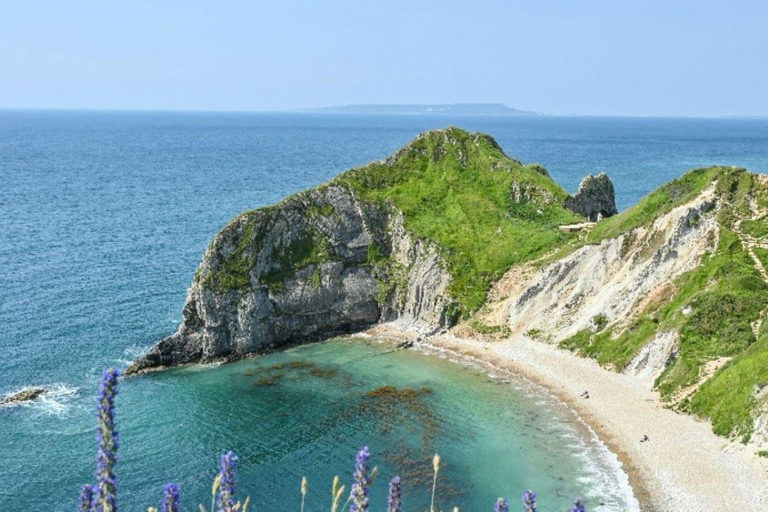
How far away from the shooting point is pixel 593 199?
96.2 meters

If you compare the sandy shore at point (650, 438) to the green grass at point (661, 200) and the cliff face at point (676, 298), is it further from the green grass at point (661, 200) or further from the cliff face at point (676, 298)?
the green grass at point (661, 200)

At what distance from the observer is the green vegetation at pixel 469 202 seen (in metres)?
75.1

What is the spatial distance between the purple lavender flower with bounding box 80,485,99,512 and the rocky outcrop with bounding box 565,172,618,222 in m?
79.6

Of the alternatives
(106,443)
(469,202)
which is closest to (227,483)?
(106,443)

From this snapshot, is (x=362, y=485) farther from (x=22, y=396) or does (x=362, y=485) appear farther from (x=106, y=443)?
(x=22, y=396)

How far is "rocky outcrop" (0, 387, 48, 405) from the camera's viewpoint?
180 feet

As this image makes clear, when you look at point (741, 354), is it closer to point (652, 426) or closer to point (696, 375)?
point (696, 375)

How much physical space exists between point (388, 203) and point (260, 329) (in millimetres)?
21830

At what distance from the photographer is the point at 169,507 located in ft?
46.8

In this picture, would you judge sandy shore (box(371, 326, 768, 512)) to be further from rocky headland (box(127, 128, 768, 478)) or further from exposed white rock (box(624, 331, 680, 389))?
rocky headland (box(127, 128, 768, 478))

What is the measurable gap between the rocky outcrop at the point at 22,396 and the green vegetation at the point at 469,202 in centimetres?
3797

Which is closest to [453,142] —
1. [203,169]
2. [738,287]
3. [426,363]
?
[426,363]

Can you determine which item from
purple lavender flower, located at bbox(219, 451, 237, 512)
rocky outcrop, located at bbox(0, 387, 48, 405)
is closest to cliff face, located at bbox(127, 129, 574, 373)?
rocky outcrop, located at bbox(0, 387, 48, 405)

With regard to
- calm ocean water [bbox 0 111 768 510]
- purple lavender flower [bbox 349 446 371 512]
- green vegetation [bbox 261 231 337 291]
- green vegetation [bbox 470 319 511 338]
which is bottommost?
calm ocean water [bbox 0 111 768 510]
